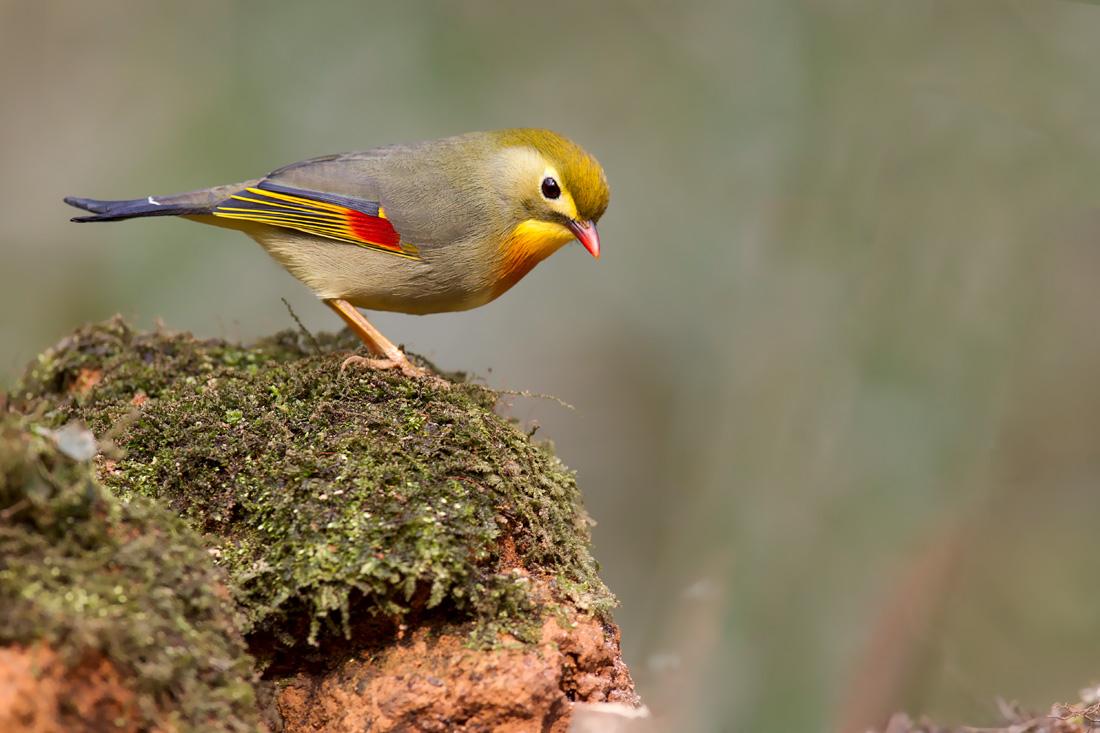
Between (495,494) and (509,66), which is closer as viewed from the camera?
(495,494)

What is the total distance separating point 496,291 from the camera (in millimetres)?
4969

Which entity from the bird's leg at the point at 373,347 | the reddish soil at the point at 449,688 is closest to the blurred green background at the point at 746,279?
the reddish soil at the point at 449,688

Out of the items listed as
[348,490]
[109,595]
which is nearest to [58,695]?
[109,595]

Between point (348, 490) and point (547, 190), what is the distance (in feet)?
7.20

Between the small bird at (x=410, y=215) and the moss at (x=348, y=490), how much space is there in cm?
70

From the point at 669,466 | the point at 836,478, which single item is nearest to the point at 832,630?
the point at 836,478

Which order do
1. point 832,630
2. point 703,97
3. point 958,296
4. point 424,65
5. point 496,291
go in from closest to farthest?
point 832,630 < point 496,291 < point 958,296 < point 424,65 < point 703,97

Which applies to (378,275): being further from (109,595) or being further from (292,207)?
(109,595)

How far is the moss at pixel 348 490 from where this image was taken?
311cm

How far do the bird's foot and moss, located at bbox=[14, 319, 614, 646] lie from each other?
0.07 metres

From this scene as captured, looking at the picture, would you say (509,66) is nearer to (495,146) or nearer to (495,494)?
(495,146)

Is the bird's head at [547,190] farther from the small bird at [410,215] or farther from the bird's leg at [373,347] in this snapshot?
the bird's leg at [373,347]

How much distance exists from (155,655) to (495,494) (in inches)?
51.7

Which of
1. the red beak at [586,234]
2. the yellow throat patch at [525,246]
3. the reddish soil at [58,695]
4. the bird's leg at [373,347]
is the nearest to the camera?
the reddish soil at [58,695]
